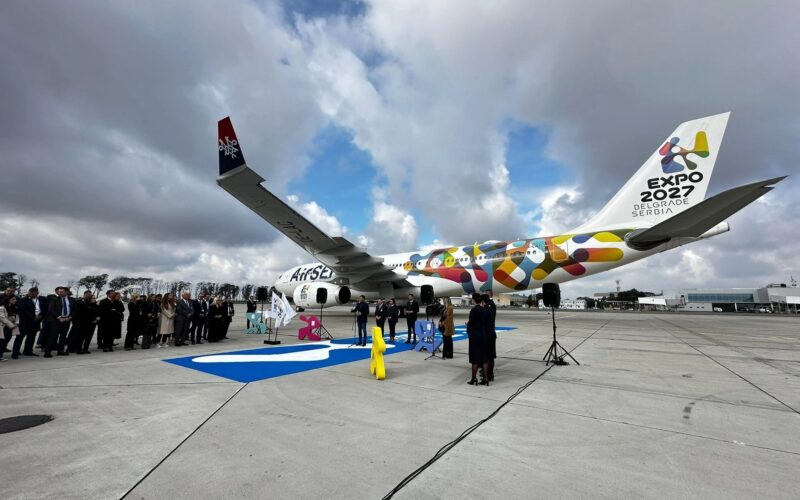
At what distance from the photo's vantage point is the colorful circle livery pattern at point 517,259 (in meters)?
16.2

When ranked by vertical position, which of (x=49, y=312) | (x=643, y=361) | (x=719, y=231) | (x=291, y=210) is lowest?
(x=643, y=361)

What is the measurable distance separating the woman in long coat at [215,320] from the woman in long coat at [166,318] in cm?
114

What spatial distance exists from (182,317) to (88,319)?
2.17m

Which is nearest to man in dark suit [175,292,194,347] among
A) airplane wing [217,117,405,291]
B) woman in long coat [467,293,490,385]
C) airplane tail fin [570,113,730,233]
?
airplane wing [217,117,405,291]

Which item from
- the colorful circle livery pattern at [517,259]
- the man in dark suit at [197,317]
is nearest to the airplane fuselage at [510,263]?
the colorful circle livery pattern at [517,259]

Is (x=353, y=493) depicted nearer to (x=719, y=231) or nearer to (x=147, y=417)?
(x=147, y=417)

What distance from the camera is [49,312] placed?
335 inches

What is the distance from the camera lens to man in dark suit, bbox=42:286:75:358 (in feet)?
27.6

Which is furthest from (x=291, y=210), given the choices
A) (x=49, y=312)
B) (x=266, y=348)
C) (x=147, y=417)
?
(x=147, y=417)

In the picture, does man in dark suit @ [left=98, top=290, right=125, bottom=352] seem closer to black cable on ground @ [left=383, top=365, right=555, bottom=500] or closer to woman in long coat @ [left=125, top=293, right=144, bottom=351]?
woman in long coat @ [left=125, top=293, right=144, bottom=351]

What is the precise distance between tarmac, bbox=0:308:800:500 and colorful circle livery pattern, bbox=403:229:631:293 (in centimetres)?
1000

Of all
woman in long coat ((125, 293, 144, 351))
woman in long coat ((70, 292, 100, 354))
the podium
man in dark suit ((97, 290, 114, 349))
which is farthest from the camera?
woman in long coat ((125, 293, 144, 351))

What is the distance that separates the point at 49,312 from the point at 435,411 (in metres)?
10.2

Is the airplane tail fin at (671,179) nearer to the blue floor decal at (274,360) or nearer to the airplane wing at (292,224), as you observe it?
the airplane wing at (292,224)
